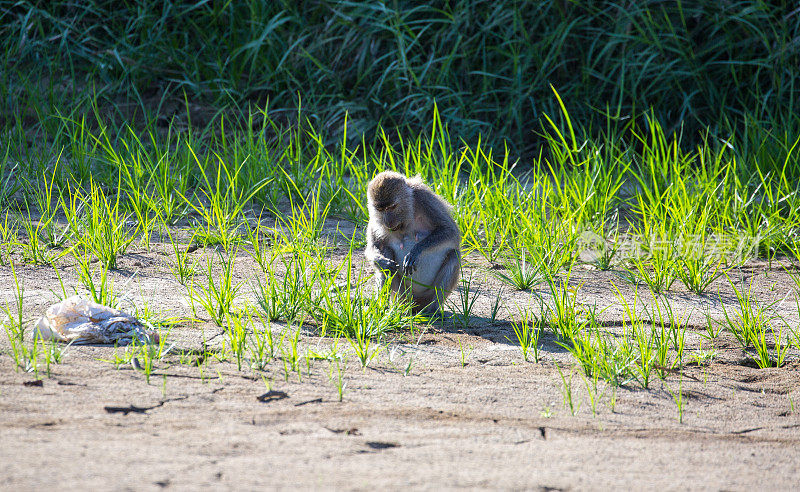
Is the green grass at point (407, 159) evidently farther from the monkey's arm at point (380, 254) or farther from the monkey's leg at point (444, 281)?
the monkey's arm at point (380, 254)

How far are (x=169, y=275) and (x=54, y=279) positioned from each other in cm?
59

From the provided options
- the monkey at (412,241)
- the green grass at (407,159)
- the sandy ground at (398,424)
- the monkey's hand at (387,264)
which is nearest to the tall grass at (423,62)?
the green grass at (407,159)

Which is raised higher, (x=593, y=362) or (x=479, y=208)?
(x=479, y=208)

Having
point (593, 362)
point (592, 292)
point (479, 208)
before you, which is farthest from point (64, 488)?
point (479, 208)

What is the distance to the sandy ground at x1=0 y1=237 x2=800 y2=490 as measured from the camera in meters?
2.36

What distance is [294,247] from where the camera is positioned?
15.2 feet

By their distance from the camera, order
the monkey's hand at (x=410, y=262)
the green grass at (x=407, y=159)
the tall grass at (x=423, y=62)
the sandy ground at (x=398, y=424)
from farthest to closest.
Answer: the tall grass at (x=423, y=62)
the monkey's hand at (x=410, y=262)
the green grass at (x=407, y=159)
the sandy ground at (x=398, y=424)

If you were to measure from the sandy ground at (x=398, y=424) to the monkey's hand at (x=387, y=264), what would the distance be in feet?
2.09

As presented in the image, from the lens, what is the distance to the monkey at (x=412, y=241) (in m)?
4.36

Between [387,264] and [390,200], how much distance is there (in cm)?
33

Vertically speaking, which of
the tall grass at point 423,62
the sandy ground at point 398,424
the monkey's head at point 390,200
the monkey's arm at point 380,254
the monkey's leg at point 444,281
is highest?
the tall grass at point 423,62

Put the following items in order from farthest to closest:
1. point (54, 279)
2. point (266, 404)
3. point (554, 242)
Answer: point (554, 242), point (54, 279), point (266, 404)

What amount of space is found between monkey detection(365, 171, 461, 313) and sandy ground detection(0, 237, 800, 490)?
1.98 ft

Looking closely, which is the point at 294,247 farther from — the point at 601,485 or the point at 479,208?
the point at 601,485
